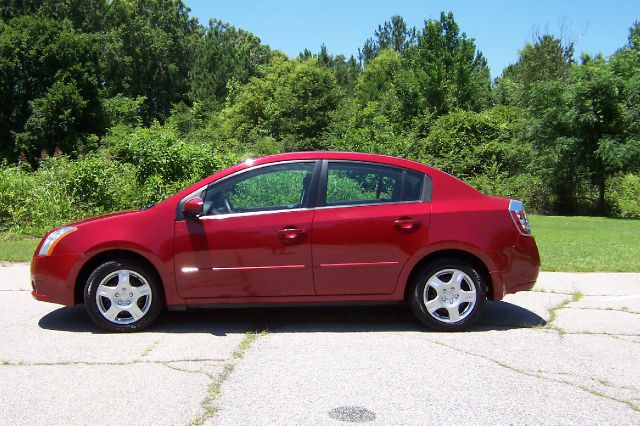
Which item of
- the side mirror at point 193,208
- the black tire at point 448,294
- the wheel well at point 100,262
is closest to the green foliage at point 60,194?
the wheel well at point 100,262

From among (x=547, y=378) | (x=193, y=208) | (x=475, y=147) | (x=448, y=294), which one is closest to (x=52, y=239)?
(x=193, y=208)

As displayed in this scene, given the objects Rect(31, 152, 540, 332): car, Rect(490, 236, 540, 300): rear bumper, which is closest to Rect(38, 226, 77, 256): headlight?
Rect(31, 152, 540, 332): car

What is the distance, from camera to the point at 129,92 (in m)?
62.2

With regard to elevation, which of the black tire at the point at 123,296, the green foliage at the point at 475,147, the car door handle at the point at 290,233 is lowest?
the black tire at the point at 123,296

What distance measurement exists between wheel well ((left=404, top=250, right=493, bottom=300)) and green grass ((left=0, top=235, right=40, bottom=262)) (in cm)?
700

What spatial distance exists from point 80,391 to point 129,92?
62.1 meters

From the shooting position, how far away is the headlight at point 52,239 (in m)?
5.79

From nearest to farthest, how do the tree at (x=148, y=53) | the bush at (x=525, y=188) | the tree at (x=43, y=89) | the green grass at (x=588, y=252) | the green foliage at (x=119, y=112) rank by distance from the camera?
the green grass at (x=588, y=252)
the bush at (x=525, y=188)
the tree at (x=43, y=89)
the green foliage at (x=119, y=112)
the tree at (x=148, y=53)

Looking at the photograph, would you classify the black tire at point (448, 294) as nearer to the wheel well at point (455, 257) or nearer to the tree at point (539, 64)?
the wheel well at point (455, 257)

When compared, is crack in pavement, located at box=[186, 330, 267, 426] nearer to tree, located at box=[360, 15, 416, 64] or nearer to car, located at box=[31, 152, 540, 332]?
car, located at box=[31, 152, 540, 332]

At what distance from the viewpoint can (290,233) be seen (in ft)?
18.5

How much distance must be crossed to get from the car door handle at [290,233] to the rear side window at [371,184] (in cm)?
42

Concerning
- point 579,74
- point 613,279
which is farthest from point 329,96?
point 613,279

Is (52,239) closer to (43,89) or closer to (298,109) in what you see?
(43,89)
